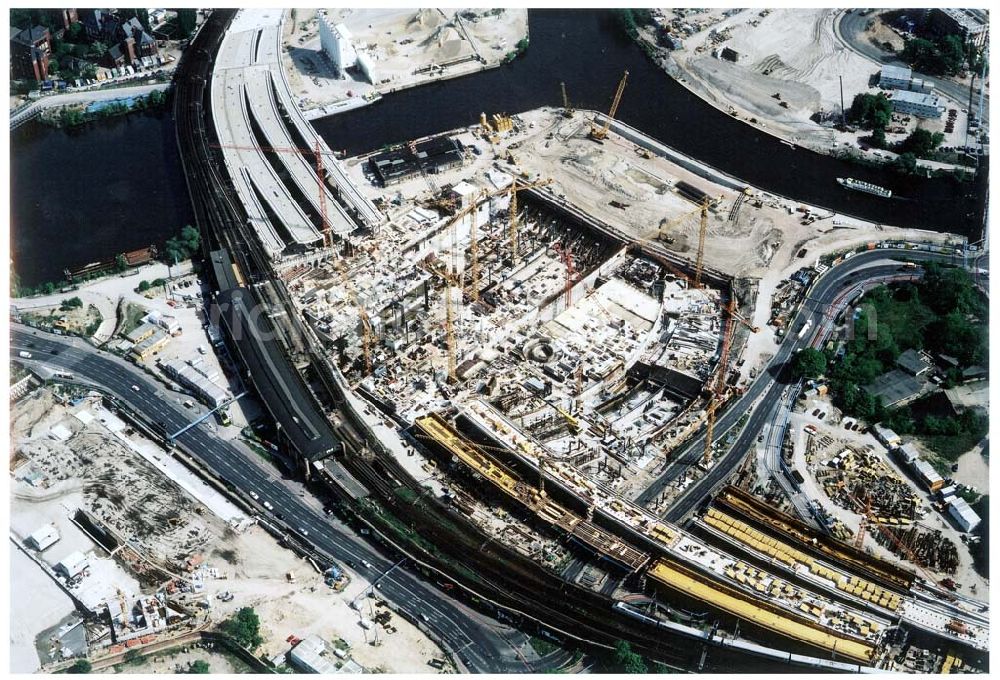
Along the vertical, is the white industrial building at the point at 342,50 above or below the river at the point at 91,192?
above

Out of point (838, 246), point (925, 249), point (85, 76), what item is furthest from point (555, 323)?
point (85, 76)

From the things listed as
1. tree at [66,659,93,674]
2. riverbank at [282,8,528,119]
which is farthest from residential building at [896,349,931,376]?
tree at [66,659,93,674]

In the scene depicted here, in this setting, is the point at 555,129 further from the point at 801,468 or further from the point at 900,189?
the point at 801,468

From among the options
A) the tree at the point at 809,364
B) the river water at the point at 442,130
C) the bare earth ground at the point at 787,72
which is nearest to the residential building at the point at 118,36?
the river water at the point at 442,130

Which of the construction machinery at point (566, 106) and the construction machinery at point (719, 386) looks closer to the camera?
the construction machinery at point (719, 386)

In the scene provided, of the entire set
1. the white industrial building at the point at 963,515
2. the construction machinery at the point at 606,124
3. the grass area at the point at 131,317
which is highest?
the construction machinery at the point at 606,124

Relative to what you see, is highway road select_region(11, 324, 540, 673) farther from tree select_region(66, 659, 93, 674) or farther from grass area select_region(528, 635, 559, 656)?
tree select_region(66, 659, 93, 674)

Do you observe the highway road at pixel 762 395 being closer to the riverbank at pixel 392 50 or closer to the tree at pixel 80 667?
the tree at pixel 80 667
